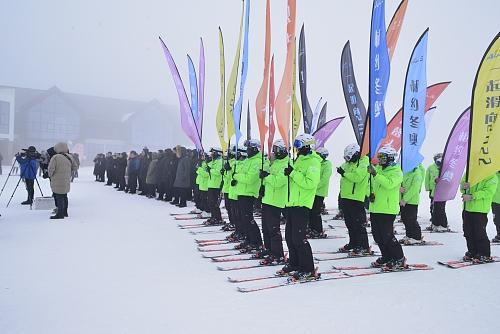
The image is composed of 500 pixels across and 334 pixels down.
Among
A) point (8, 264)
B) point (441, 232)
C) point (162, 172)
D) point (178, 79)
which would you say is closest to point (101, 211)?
point (162, 172)

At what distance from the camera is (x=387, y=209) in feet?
18.7

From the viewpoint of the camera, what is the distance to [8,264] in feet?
17.6

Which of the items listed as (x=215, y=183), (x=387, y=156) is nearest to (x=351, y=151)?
(x=387, y=156)

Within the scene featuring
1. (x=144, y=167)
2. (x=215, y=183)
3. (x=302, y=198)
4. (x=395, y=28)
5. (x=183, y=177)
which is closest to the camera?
(x=302, y=198)

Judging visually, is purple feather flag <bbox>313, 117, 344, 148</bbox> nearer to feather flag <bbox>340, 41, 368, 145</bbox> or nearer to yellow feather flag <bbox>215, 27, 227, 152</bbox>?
feather flag <bbox>340, 41, 368, 145</bbox>

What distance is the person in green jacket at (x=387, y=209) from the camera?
569 centimetres

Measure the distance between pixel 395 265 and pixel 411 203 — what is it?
262cm

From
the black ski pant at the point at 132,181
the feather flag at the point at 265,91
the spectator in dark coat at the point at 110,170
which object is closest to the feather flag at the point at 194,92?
the feather flag at the point at 265,91

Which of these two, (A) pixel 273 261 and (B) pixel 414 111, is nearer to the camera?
(A) pixel 273 261

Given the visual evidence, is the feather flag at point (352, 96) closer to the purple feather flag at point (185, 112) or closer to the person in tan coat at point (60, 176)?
the purple feather flag at point (185, 112)

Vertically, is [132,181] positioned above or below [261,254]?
above

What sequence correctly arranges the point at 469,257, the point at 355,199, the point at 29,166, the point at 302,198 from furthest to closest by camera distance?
the point at 29,166 → the point at 355,199 → the point at 469,257 → the point at 302,198

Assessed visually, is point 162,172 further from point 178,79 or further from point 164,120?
point 164,120

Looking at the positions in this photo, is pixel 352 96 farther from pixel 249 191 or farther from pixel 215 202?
pixel 215 202
